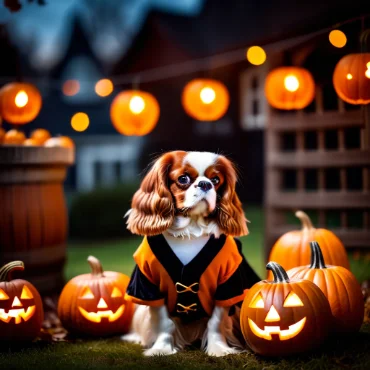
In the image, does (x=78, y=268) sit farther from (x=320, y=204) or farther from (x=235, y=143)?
(x=235, y=143)

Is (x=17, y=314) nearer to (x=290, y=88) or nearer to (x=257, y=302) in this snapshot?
(x=257, y=302)

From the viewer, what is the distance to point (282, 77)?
5809 mm

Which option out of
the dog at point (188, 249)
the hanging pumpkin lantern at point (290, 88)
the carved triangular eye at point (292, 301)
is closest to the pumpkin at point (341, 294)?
the carved triangular eye at point (292, 301)

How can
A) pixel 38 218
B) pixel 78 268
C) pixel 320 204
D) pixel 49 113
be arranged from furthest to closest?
pixel 49 113
pixel 78 268
pixel 320 204
pixel 38 218

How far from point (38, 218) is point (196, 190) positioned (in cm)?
206

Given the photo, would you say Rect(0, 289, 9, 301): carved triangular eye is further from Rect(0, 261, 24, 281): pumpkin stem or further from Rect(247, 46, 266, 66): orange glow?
Rect(247, 46, 266, 66): orange glow

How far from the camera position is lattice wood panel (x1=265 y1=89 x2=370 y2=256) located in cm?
616

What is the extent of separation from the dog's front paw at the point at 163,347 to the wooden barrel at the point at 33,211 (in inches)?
70.8

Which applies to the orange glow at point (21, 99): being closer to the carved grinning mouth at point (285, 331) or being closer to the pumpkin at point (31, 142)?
the pumpkin at point (31, 142)

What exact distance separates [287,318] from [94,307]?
57.9 inches

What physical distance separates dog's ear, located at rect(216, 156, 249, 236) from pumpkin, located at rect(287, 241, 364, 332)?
18.9 inches

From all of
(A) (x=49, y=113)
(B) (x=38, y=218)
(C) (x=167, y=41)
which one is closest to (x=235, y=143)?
(C) (x=167, y=41)

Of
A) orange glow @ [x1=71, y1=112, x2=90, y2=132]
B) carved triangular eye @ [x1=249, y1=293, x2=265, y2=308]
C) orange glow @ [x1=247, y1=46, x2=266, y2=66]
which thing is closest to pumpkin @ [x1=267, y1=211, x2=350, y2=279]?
carved triangular eye @ [x1=249, y1=293, x2=265, y2=308]

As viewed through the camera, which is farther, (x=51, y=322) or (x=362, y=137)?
(x=362, y=137)
